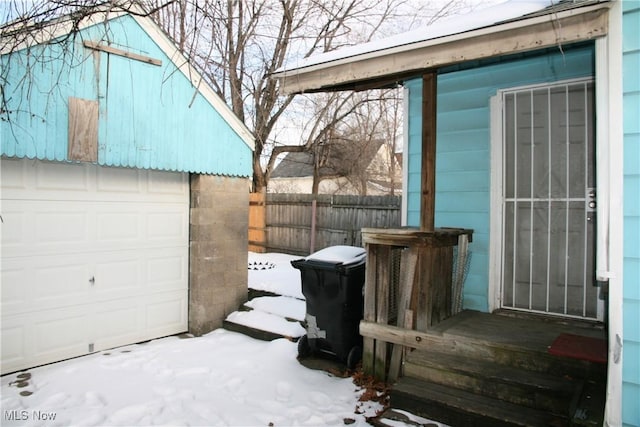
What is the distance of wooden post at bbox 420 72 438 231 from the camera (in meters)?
3.78

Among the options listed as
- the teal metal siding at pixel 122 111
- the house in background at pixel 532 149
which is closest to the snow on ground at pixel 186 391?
the house in background at pixel 532 149

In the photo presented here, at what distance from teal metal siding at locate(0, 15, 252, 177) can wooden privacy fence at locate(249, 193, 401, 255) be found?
390 cm

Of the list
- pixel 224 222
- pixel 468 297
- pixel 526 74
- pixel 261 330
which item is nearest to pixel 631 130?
pixel 526 74

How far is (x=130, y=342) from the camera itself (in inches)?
220

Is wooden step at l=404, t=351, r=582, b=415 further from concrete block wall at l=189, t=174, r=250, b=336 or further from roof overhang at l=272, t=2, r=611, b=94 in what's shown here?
concrete block wall at l=189, t=174, r=250, b=336

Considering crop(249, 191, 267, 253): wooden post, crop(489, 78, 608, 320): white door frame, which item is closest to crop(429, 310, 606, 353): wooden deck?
crop(489, 78, 608, 320): white door frame

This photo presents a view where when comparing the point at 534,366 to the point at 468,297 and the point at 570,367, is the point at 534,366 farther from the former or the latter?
the point at 468,297

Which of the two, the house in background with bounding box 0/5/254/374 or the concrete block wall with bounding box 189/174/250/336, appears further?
the concrete block wall with bounding box 189/174/250/336

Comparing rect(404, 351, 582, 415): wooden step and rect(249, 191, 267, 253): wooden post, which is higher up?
rect(249, 191, 267, 253): wooden post

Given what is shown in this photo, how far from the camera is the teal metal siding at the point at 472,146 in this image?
4.37 m

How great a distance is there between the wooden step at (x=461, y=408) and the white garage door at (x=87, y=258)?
3.73 m

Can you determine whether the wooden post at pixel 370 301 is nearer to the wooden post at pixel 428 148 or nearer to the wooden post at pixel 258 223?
the wooden post at pixel 428 148

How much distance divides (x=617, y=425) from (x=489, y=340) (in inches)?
43.5

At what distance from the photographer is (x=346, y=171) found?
17266 millimetres
